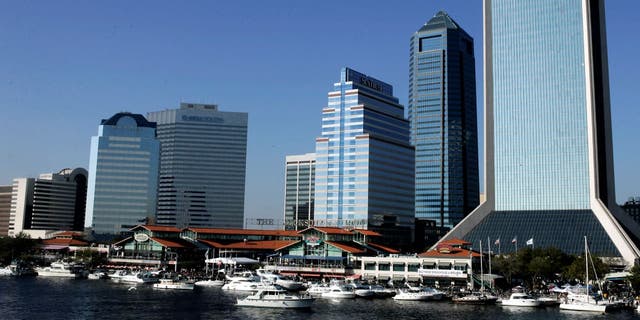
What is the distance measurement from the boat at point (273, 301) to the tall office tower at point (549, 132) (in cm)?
A: 7567

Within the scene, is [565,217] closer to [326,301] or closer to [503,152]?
[503,152]

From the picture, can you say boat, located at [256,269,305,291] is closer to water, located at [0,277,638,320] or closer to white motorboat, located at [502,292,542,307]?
water, located at [0,277,638,320]

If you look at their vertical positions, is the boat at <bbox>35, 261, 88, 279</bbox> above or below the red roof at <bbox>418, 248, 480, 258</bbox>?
below

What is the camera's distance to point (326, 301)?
137750mm

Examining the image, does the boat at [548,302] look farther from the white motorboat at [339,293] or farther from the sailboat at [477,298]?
the white motorboat at [339,293]

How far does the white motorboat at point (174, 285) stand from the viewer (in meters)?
158

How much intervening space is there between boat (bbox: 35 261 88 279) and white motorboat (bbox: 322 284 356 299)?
83682mm

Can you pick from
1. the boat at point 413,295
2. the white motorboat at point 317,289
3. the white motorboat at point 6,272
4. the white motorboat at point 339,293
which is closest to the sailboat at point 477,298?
the boat at point 413,295

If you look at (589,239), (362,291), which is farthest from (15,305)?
(589,239)

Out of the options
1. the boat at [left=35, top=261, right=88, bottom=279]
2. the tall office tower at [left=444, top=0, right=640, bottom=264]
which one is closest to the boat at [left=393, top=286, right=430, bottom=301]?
the tall office tower at [left=444, top=0, right=640, bottom=264]

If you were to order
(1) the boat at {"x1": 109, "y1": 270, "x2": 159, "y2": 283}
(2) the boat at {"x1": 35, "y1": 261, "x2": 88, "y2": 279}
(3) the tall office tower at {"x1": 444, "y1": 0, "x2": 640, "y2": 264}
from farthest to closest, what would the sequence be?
1. (2) the boat at {"x1": 35, "y1": 261, "x2": 88, "y2": 279}
2. (3) the tall office tower at {"x1": 444, "y1": 0, "x2": 640, "y2": 264}
3. (1) the boat at {"x1": 109, "y1": 270, "x2": 159, "y2": 283}

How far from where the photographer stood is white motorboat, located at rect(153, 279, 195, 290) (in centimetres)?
15788

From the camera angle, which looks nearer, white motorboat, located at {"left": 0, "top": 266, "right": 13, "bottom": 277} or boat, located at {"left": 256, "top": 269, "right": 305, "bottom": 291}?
boat, located at {"left": 256, "top": 269, "right": 305, "bottom": 291}

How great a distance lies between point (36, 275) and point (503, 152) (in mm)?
144384
